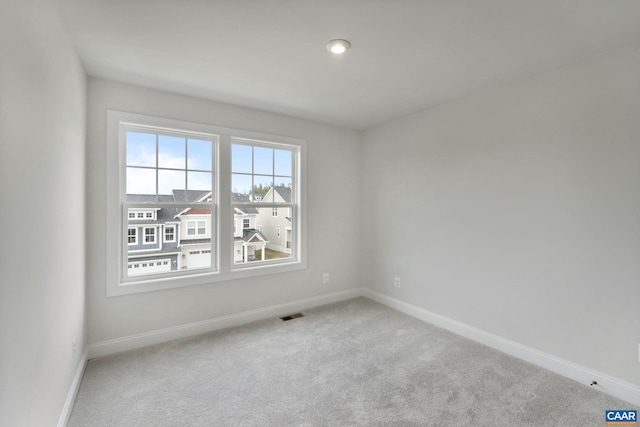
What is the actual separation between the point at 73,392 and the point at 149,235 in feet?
4.46

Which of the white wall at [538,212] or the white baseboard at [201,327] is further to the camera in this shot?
the white baseboard at [201,327]

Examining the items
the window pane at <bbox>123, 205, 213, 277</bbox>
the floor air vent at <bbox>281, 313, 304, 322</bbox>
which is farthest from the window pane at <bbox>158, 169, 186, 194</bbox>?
the floor air vent at <bbox>281, 313, 304, 322</bbox>

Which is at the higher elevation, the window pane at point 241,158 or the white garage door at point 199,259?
the window pane at point 241,158

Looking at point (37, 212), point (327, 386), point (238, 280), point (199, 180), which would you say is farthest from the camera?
point (238, 280)

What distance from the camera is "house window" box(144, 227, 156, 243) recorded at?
2.85 metres

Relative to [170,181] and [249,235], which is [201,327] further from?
[170,181]

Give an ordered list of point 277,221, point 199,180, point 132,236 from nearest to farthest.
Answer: point 132,236 → point 199,180 → point 277,221

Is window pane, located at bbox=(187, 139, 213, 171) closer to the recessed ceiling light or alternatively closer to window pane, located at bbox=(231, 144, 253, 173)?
window pane, located at bbox=(231, 144, 253, 173)

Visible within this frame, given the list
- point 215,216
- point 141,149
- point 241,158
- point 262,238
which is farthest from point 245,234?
point 141,149

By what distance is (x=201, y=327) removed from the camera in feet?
9.86

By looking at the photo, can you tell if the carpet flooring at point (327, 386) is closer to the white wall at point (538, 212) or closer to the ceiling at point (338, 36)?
the white wall at point (538, 212)

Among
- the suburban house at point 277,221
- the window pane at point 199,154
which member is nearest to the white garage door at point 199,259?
the suburban house at point 277,221

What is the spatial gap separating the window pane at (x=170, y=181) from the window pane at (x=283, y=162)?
1.12 m

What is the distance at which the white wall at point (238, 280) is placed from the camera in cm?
253
